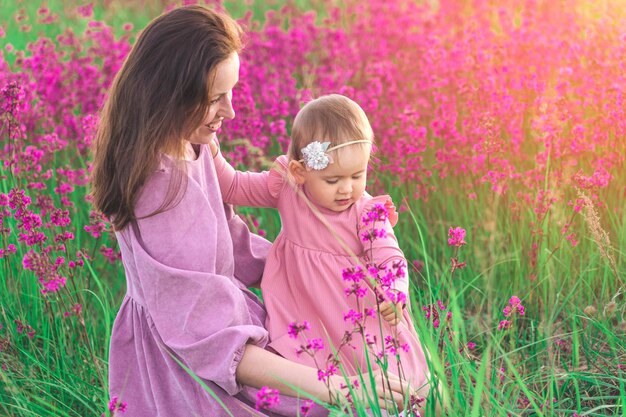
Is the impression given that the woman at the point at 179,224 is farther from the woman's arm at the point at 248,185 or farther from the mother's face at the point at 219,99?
the woman's arm at the point at 248,185

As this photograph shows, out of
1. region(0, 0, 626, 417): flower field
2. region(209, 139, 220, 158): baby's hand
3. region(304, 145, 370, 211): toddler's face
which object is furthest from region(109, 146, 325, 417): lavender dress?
region(304, 145, 370, 211): toddler's face

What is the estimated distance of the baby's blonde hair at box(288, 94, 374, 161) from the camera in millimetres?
2670

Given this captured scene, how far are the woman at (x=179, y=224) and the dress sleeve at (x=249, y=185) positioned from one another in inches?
12.4

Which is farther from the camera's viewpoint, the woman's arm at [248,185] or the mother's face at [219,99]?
the woman's arm at [248,185]

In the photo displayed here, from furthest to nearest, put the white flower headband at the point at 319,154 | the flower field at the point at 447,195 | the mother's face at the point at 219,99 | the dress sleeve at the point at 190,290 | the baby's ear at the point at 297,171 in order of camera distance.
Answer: the flower field at the point at 447,195, the baby's ear at the point at 297,171, the white flower headband at the point at 319,154, the mother's face at the point at 219,99, the dress sleeve at the point at 190,290

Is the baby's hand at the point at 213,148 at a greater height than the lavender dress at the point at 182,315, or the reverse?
the baby's hand at the point at 213,148

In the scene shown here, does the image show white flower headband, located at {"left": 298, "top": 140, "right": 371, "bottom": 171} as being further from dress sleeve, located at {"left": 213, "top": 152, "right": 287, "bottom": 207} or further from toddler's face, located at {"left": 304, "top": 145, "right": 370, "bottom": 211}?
dress sleeve, located at {"left": 213, "top": 152, "right": 287, "bottom": 207}

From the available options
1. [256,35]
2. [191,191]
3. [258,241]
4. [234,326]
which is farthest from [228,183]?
[256,35]

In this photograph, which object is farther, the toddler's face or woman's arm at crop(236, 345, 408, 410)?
the toddler's face

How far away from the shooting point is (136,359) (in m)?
2.68

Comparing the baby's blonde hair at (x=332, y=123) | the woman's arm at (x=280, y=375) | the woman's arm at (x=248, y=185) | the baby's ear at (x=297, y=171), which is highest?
the baby's blonde hair at (x=332, y=123)

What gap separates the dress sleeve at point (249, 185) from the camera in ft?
9.57

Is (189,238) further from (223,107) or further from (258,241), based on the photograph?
(258,241)

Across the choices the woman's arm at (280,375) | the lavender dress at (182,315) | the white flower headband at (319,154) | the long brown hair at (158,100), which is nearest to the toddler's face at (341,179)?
the white flower headband at (319,154)
